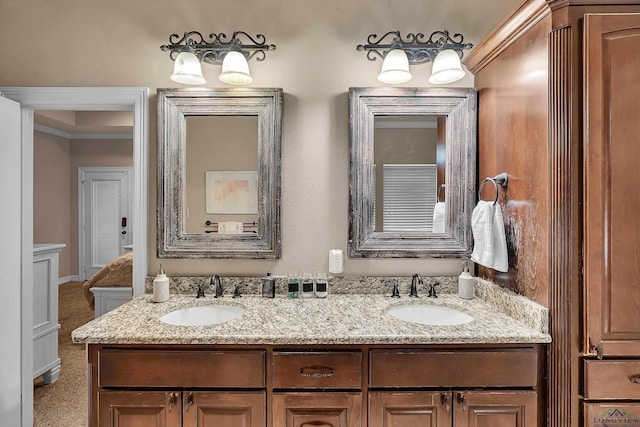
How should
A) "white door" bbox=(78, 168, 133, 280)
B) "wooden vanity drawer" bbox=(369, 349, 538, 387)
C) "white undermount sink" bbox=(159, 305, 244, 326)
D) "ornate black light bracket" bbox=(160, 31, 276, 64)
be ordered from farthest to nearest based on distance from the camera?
"white door" bbox=(78, 168, 133, 280)
"ornate black light bracket" bbox=(160, 31, 276, 64)
"white undermount sink" bbox=(159, 305, 244, 326)
"wooden vanity drawer" bbox=(369, 349, 538, 387)

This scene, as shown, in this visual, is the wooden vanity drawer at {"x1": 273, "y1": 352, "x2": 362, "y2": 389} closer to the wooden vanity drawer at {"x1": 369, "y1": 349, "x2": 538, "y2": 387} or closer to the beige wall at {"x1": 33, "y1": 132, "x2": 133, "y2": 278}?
the wooden vanity drawer at {"x1": 369, "y1": 349, "x2": 538, "y2": 387}

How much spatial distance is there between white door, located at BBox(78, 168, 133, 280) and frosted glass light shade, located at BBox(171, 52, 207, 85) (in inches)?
203

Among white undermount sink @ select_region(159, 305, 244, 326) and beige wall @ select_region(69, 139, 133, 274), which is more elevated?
beige wall @ select_region(69, 139, 133, 274)

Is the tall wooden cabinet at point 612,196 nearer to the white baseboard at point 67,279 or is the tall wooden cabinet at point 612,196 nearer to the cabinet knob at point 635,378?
the cabinet knob at point 635,378

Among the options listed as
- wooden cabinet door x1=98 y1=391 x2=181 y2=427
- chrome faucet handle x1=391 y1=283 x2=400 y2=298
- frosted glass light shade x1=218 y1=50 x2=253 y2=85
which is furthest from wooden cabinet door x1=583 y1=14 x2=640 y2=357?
wooden cabinet door x1=98 y1=391 x2=181 y2=427

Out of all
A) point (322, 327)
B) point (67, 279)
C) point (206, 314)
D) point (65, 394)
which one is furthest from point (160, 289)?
point (67, 279)

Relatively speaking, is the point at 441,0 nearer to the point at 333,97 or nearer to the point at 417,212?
the point at 333,97

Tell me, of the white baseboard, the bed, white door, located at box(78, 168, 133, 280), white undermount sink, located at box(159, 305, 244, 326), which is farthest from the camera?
white door, located at box(78, 168, 133, 280)

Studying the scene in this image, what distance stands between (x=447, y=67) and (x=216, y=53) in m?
1.23

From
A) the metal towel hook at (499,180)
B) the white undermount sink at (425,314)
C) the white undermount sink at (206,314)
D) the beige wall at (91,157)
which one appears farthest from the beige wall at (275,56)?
the beige wall at (91,157)

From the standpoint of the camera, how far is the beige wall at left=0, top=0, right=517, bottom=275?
6.82ft

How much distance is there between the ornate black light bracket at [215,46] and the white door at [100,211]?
5.08 metres

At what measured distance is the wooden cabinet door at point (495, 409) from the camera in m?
1.45

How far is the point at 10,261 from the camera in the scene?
77.0 inches
